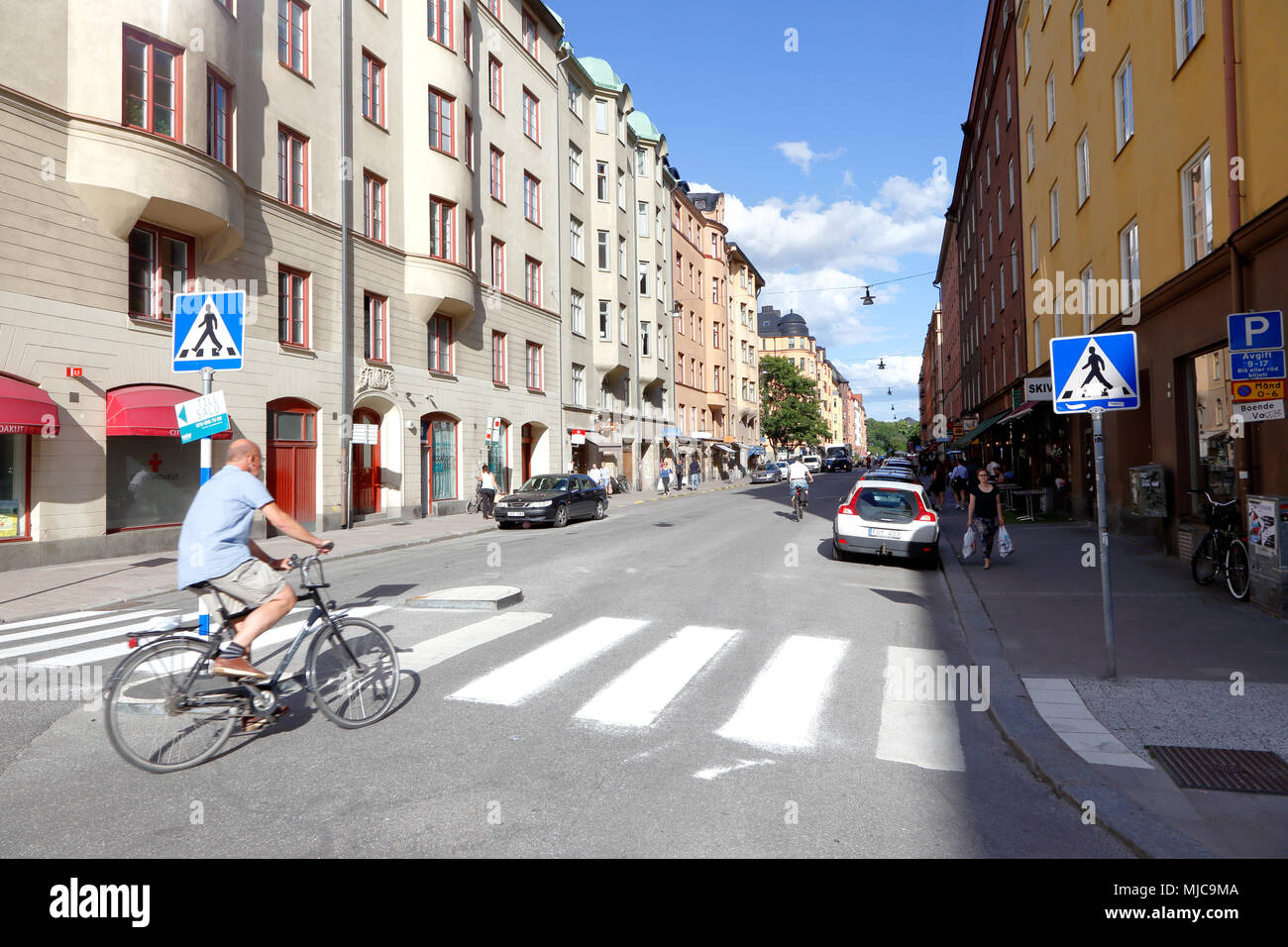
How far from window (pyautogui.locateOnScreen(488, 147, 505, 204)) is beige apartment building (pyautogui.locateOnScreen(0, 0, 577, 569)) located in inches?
6.4

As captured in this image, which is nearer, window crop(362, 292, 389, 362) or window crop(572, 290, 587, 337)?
window crop(362, 292, 389, 362)

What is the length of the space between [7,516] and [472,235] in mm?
16913

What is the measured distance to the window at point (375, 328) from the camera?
74.7 feet

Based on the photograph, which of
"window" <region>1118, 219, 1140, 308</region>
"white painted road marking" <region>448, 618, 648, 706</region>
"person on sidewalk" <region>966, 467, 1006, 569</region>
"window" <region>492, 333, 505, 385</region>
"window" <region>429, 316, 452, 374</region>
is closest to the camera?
"white painted road marking" <region>448, 618, 648, 706</region>

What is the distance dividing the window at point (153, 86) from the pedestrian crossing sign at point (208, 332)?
10219 millimetres

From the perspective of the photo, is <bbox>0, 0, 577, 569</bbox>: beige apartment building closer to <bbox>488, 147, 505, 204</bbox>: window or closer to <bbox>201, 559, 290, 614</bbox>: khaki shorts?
<bbox>488, 147, 505, 204</bbox>: window

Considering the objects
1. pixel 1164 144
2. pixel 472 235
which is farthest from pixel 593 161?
pixel 1164 144

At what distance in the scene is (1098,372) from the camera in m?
6.72

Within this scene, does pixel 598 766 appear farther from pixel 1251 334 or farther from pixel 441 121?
pixel 441 121

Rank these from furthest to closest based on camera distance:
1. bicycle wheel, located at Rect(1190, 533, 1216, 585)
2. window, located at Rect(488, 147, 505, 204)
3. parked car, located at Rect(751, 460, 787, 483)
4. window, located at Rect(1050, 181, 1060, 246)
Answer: parked car, located at Rect(751, 460, 787, 483)
window, located at Rect(488, 147, 505, 204)
window, located at Rect(1050, 181, 1060, 246)
bicycle wheel, located at Rect(1190, 533, 1216, 585)

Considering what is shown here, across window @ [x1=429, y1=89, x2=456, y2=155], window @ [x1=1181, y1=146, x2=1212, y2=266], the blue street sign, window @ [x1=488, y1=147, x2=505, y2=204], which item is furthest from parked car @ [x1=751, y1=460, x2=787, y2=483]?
the blue street sign

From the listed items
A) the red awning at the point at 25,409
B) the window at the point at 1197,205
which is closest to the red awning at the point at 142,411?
the red awning at the point at 25,409

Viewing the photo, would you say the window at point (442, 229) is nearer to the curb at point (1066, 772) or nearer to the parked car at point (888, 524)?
the parked car at point (888, 524)

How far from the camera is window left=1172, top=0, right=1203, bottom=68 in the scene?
12.0 metres
